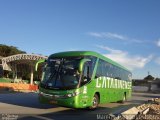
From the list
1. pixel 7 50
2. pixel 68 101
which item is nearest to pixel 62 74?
pixel 68 101

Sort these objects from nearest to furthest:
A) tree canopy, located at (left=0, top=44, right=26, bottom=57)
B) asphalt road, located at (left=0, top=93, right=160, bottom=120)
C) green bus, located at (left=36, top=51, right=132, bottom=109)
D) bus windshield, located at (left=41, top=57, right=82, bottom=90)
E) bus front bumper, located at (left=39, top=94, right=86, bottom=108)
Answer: asphalt road, located at (left=0, top=93, right=160, bottom=120) < bus front bumper, located at (left=39, top=94, right=86, bottom=108) < green bus, located at (left=36, top=51, right=132, bottom=109) < bus windshield, located at (left=41, top=57, right=82, bottom=90) < tree canopy, located at (left=0, top=44, right=26, bottom=57)

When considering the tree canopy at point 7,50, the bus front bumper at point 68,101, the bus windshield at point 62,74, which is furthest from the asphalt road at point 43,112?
the tree canopy at point 7,50

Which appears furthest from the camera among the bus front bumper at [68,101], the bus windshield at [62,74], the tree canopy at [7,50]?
the tree canopy at [7,50]

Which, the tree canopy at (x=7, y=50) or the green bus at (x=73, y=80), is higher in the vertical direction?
the tree canopy at (x=7, y=50)

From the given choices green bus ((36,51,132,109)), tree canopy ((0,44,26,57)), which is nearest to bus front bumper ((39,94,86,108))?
green bus ((36,51,132,109))

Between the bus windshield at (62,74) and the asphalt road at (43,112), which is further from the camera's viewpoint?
the bus windshield at (62,74)

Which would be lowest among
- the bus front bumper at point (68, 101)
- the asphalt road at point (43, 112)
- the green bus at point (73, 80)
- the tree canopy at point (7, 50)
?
the asphalt road at point (43, 112)

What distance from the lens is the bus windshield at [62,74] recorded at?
56.0ft

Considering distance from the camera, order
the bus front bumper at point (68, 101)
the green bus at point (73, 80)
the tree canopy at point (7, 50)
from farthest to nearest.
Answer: the tree canopy at point (7, 50) → the green bus at point (73, 80) → the bus front bumper at point (68, 101)

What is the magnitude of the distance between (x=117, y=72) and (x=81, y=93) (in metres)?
8.09

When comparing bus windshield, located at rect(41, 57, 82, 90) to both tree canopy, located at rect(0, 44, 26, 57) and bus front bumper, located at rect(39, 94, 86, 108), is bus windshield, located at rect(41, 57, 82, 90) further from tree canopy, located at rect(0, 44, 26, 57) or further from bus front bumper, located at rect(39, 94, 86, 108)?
tree canopy, located at rect(0, 44, 26, 57)

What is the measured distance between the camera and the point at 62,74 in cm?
1730

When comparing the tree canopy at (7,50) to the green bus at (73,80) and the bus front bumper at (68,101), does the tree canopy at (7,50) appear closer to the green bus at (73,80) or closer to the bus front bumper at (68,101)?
the green bus at (73,80)

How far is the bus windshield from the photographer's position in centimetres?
1706
